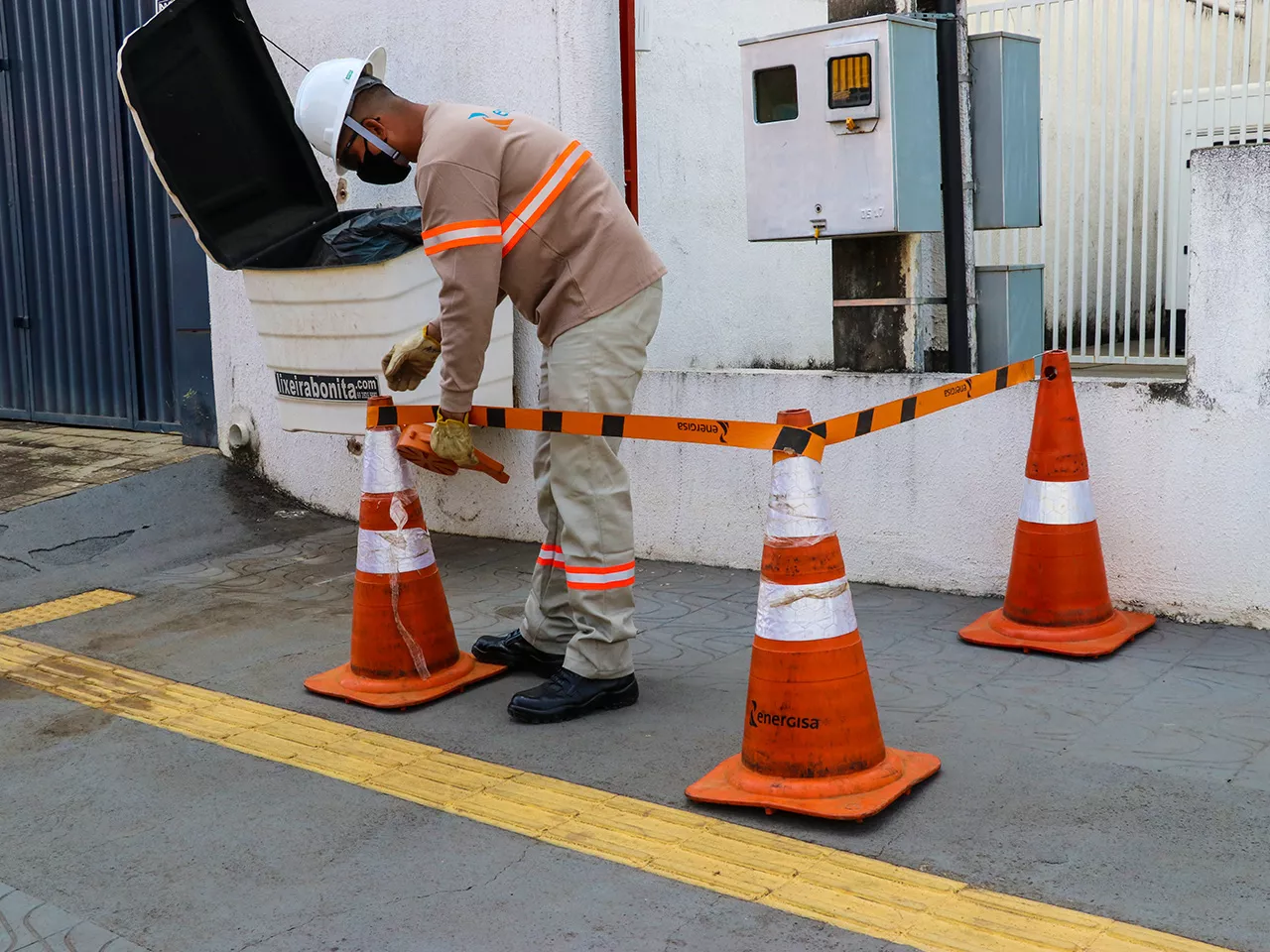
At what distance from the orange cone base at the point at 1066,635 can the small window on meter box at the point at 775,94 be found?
2023 millimetres

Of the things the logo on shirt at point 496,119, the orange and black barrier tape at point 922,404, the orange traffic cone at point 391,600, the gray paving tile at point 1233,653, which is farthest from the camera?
the orange traffic cone at point 391,600

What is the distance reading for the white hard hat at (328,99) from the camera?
3.82 m

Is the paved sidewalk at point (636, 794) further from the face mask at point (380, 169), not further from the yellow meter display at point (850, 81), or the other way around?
the yellow meter display at point (850, 81)

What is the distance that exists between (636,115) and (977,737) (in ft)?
11.6

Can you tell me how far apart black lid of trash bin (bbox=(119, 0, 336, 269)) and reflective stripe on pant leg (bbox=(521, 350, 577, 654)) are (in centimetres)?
228

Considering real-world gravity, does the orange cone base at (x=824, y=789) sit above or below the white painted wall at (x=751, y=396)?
below

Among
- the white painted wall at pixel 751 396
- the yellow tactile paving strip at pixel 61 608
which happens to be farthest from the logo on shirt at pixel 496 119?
the yellow tactile paving strip at pixel 61 608

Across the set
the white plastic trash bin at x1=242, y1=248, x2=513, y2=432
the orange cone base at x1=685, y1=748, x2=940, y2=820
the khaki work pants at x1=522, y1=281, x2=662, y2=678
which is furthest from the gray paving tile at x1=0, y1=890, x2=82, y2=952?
the white plastic trash bin at x1=242, y1=248, x2=513, y2=432

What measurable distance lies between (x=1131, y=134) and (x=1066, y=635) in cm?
201

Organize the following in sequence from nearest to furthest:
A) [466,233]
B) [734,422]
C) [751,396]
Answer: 1. [734,422]
2. [466,233]
3. [751,396]

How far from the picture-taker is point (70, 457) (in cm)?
745

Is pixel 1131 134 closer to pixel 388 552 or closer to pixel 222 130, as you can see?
pixel 388 552

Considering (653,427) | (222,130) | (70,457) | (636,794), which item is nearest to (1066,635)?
(653,427)

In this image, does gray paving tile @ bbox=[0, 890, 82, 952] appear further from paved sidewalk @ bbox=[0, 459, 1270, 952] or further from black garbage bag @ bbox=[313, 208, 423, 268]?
black garbage bag @ bbox=[313, 208, 423, 268]
